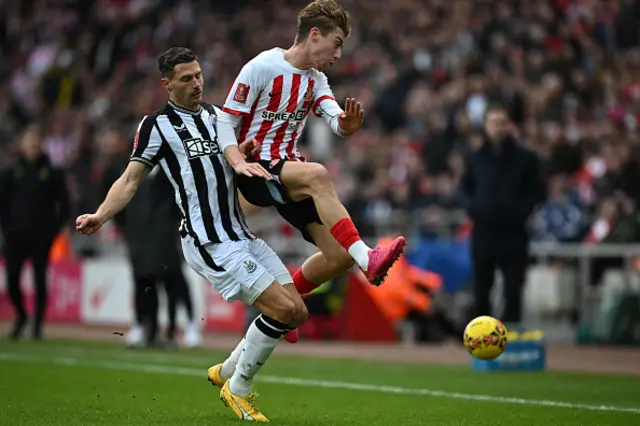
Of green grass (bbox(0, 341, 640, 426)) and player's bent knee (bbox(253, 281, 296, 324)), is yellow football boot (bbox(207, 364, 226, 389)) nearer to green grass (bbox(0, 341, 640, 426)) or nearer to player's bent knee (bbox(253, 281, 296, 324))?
green grass (bbox(0, 341, 640, 426))

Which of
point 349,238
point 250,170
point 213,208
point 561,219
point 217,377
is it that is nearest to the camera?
point 250,170

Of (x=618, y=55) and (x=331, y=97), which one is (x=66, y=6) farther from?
(x=331, y=97)

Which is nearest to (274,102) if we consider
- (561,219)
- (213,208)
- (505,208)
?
(213,208)

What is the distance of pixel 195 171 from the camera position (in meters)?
8.02

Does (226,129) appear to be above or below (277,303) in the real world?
above

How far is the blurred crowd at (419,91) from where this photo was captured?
62.1 feet

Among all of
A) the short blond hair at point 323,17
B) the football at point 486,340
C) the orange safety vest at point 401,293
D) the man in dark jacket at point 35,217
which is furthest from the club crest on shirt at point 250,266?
the man in dark jacket at point 35,217

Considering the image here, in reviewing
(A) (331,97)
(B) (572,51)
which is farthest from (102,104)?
(A) (331,97)

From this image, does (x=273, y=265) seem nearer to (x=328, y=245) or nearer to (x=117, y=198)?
(x=328, y=245)

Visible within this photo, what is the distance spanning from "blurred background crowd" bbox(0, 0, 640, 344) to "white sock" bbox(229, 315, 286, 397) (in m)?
8.26

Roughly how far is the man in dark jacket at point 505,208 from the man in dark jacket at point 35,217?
5.97 metres

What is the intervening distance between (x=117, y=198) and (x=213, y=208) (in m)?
0.61

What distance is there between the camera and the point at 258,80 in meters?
8.13

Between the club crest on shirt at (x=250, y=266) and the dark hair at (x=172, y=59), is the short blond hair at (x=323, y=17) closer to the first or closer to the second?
the dark hair at (x=172, y=59)
